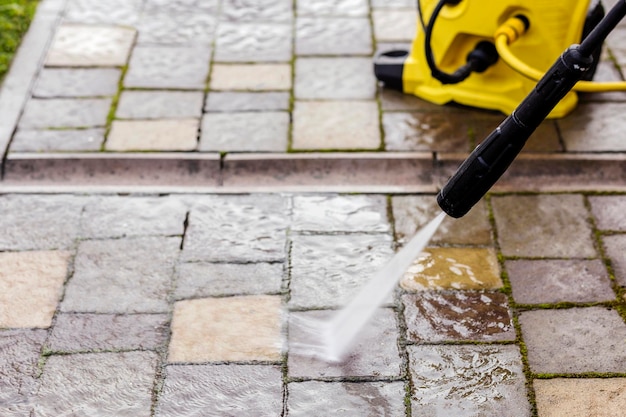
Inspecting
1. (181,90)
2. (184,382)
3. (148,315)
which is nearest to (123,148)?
(181,90)

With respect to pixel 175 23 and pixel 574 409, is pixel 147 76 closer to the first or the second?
pixel 175 23

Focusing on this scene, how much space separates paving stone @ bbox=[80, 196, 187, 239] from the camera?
8.95 ft

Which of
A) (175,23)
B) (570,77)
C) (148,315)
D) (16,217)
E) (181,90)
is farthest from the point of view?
(175,23)

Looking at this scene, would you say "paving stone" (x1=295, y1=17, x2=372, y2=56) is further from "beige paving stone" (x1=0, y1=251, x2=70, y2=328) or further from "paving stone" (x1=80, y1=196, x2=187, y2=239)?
"beige paving stone" (x1=0, y1=251, x2=70, y2=328)

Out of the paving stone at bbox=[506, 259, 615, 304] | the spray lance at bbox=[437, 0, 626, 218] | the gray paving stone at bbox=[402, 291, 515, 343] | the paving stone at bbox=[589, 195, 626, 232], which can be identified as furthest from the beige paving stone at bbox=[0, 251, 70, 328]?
the paving stone at bbox=[589, 195, 626, 232]

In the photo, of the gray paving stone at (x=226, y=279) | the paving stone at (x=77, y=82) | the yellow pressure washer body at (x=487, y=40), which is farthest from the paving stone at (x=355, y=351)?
the paving stone at (x=77, y=82)

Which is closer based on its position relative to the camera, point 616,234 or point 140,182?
point 616,234

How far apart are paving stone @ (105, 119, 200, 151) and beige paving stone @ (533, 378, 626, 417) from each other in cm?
164

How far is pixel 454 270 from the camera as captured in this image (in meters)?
2.59

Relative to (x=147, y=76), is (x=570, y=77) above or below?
above

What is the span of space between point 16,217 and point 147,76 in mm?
984

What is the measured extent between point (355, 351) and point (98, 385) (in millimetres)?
752

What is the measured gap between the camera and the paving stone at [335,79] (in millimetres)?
3387

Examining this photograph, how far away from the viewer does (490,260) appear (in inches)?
103
